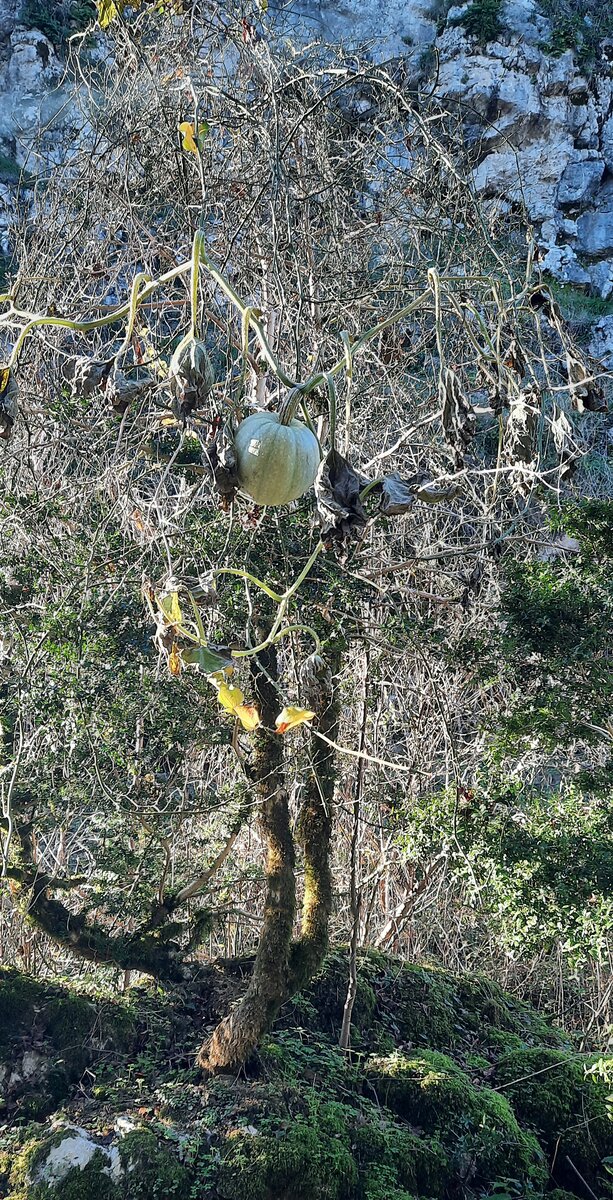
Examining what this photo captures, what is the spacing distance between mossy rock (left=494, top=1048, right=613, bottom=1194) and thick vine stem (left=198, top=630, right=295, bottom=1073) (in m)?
1.04

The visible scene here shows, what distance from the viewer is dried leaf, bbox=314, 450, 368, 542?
1294mm

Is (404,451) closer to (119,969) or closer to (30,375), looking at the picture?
(30,375)

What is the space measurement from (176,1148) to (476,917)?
7.48 ft

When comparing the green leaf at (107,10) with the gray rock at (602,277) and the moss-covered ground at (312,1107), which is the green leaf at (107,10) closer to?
the moss-covered ground at (312,1107)

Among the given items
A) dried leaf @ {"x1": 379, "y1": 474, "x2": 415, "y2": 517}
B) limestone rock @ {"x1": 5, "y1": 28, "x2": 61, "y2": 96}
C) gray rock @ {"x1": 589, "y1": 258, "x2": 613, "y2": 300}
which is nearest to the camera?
dried leaf @ {"x1": 379, "y1": 474, "x2": 415, "y2": 517}

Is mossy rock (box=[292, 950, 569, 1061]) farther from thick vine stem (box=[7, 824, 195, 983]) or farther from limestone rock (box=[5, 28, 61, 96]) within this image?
limestone rock (box=[5, 28, 61, 96])

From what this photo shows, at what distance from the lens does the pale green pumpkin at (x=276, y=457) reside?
3.97 ft

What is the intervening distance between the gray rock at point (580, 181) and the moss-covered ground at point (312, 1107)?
336 inches

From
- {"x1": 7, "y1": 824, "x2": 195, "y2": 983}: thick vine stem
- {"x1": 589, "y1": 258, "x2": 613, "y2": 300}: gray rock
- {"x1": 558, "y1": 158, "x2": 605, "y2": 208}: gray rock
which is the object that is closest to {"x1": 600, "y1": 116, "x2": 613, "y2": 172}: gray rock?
{"x1": 558, "y1": 158, "x2": 605, "y2": 208}: gray rock

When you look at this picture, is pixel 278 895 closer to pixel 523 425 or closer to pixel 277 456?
pixel 523 425

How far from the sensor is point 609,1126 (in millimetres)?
3227

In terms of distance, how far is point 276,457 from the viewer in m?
1.21

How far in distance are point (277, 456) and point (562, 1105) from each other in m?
3.09

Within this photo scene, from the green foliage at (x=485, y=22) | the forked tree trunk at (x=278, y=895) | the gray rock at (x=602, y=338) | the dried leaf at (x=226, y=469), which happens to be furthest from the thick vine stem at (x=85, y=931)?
the green foliage at (x=485, y=22)
